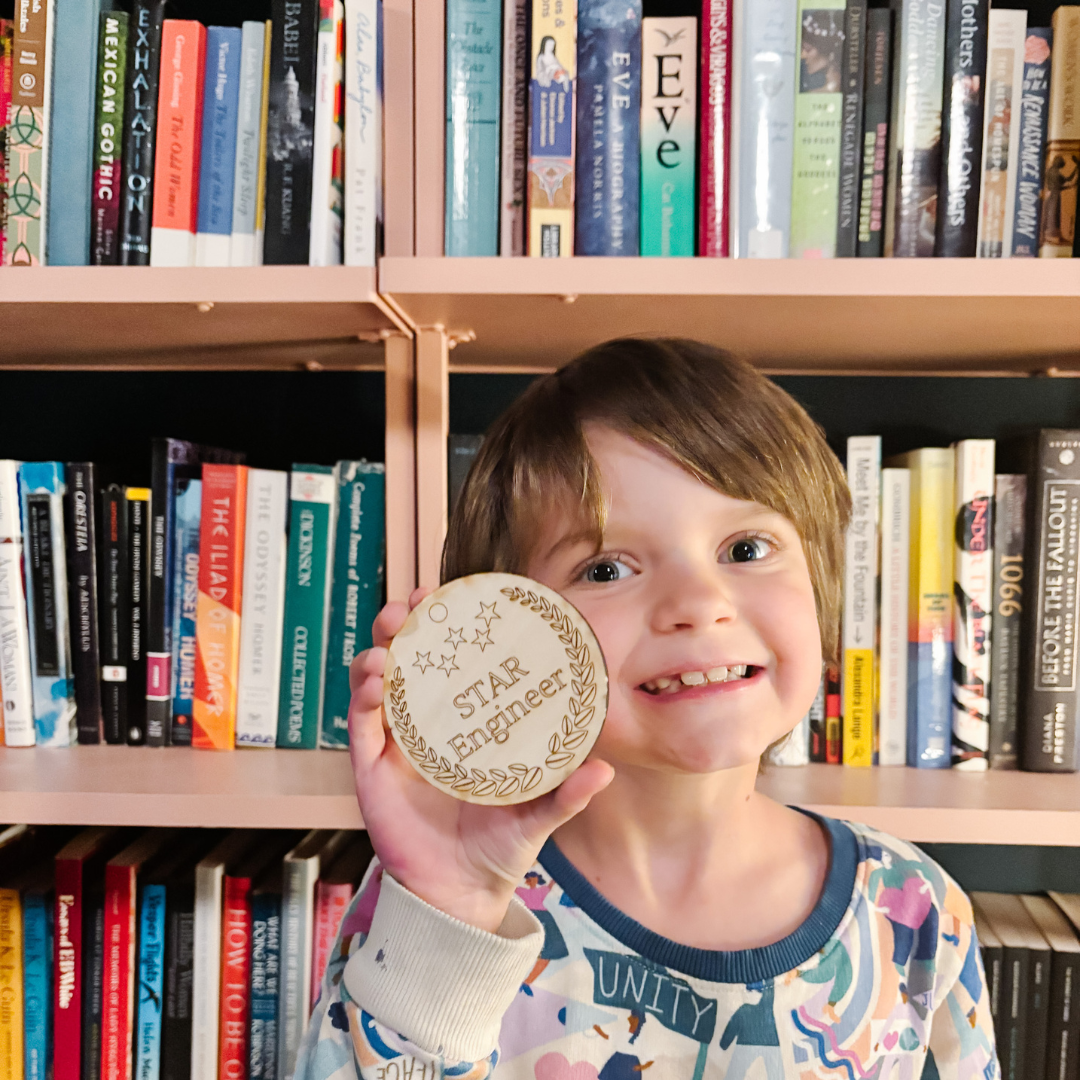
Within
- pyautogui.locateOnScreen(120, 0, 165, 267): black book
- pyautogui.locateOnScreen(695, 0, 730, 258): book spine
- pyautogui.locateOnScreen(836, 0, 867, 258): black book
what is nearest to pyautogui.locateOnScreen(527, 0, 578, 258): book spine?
pyautogui.locateOnScreen(695, 0, 730, 258): book spine

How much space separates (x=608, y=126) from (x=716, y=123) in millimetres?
105

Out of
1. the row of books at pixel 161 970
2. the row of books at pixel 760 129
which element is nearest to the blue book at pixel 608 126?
the row of books at pixel 760 129

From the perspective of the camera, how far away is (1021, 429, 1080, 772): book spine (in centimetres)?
94

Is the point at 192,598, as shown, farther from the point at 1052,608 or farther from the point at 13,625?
the point at 1052,608

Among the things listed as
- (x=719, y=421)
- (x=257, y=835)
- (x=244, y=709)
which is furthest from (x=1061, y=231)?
(x=257, y=835)

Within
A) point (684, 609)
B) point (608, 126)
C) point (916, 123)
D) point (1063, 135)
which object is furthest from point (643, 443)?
point (1063, 135)

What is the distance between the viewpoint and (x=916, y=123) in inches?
34.6

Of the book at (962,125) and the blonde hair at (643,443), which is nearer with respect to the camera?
the blonde hair at (643,443)

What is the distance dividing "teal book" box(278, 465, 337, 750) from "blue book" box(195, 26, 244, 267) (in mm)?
244

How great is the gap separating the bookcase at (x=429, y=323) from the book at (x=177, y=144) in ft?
0.28

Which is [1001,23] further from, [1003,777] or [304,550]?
[304,550]

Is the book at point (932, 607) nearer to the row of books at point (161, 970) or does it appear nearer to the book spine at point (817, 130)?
the book spine at point (817, 130)

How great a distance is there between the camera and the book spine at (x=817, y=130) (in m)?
0.87

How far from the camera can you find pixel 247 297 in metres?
0.83
